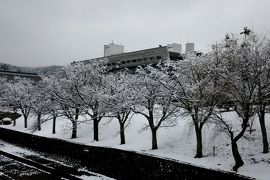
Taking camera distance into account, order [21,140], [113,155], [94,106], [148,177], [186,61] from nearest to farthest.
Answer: [148,177] < [113,155] < [186,61] < [21,140] < [94,106]

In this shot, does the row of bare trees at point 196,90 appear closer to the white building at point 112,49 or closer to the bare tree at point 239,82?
the bare tree at point 239,82

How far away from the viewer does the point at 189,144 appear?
91.1 ft

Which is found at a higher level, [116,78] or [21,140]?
[116,78]

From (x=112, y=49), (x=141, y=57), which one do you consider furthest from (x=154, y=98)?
(x=112, y=49)

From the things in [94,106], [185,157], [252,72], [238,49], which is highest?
[238,49]

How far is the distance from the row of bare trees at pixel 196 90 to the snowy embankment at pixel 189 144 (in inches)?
37.2

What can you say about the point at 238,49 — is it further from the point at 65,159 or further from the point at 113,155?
the point at 65,159

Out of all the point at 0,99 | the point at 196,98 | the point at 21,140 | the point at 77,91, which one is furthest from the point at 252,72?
the point at 0,99

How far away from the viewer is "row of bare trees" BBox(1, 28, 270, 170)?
2007cm

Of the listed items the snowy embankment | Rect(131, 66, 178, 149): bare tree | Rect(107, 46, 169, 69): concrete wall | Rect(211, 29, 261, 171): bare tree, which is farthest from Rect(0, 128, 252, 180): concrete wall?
Rect(107, 46, 169, 69): concrete wall

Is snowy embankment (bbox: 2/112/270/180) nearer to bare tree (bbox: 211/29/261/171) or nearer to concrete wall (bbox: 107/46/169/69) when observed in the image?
bare tree (bbox: 211/29/261/171)

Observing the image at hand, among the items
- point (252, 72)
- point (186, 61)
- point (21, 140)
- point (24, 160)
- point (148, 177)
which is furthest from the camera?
point (21, 140)

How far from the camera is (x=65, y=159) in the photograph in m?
22.4

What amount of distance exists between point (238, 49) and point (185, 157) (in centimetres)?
1024
